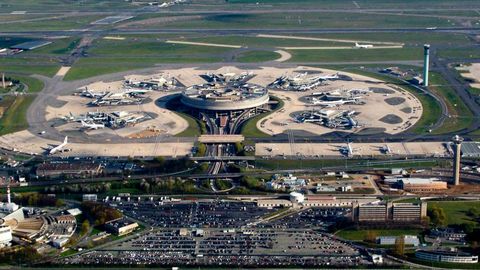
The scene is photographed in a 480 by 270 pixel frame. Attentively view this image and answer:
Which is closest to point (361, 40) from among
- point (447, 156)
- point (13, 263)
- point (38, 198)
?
point (447, 156)

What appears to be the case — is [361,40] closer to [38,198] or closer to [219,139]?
[219,139]

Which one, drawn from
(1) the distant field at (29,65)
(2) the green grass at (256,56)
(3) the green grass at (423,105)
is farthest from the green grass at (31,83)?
(3) the green grass at (423,105)

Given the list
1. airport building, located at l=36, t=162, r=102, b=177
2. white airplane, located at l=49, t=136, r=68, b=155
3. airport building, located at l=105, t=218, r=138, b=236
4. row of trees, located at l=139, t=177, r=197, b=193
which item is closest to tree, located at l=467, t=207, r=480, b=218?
row of trees, located at l=139, t=177, r=197, b=193

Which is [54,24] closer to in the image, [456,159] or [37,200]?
[37,200]

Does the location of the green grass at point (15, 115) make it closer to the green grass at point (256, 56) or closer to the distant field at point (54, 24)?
the green grass at point (256, 56)

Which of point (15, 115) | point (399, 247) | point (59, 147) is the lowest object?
point (399, 247)

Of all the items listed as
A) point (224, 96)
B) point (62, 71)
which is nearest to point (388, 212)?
point (224, 96)

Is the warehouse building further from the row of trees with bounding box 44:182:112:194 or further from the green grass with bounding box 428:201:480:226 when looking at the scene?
the row of trees with bounding box 44:182:112:194

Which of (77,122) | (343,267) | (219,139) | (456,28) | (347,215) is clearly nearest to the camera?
(343,267)
